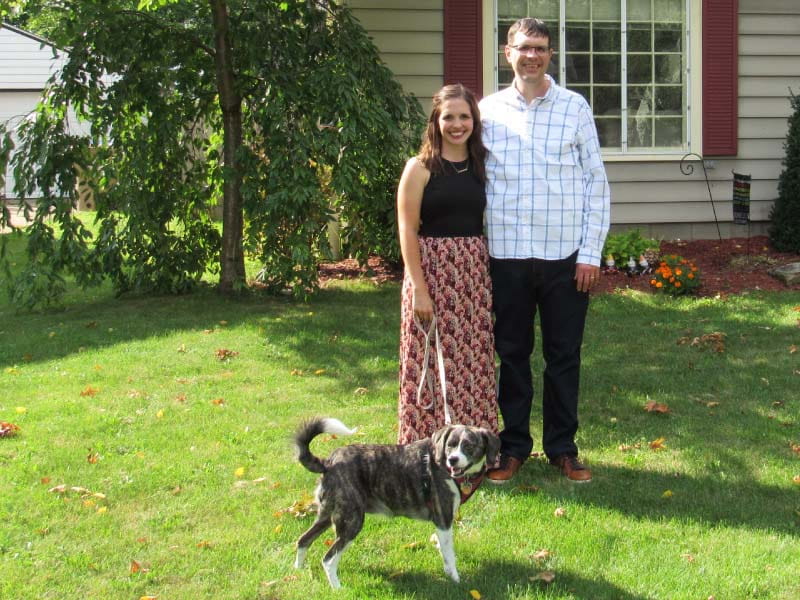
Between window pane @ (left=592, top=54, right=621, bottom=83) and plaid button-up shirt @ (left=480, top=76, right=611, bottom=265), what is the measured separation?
598cm

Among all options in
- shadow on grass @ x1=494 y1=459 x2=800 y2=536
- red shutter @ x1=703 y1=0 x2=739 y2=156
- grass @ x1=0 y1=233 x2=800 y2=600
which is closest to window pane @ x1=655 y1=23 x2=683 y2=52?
red shutter @ x1=703 y1=0 x2=739 y2=156

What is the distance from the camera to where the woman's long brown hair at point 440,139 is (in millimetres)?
3920

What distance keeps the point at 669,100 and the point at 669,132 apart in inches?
13.4

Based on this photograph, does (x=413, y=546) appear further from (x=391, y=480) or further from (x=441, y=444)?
(x=441, y=444)

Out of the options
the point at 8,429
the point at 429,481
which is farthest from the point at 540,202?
the point at 8,429

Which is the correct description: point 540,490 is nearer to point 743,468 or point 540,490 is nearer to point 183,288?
point 743,468

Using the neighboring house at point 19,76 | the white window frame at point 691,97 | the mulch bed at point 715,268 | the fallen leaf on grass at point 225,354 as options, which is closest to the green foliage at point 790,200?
the mulch bed at point 715,268

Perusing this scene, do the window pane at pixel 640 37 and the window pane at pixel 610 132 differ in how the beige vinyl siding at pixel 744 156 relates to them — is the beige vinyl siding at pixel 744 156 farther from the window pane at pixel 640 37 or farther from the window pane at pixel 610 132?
the window pane at pixel 640 37

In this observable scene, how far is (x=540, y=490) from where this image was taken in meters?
4.25

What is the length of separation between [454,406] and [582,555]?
89cm

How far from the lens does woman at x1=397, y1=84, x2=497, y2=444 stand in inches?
157

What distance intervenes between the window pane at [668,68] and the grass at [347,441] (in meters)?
3.17

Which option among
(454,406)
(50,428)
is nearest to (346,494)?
(454,406)

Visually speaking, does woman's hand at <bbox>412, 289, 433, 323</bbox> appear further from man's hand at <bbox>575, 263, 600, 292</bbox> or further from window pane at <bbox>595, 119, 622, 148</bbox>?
window pane at <bbox>595, 119, 622, 148</bbox>
